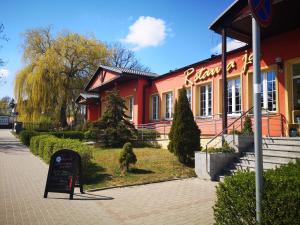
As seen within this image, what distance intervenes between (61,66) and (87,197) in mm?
26487

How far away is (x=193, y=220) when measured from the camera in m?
6.52

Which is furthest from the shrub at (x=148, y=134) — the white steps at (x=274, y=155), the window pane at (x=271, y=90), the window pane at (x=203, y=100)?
the white steps at (x=274, y=155)

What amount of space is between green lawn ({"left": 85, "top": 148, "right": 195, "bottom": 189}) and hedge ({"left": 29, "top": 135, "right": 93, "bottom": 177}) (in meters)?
0.63

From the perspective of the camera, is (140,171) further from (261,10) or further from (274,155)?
(261,10)

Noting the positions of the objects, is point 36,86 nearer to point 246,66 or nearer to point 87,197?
point 246,66

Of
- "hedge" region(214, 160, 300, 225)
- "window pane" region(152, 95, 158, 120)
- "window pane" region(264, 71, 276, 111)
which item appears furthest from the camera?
"window pane" region(152, 95, 158, 120)

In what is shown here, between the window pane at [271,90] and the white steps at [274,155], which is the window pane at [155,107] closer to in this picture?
the window pane at [271,90]

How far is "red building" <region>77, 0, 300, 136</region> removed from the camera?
13.4 meters

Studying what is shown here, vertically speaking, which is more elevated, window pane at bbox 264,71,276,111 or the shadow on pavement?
window pane at bbox 264,71,276,111

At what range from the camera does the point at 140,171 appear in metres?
11.8

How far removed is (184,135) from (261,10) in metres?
8.30

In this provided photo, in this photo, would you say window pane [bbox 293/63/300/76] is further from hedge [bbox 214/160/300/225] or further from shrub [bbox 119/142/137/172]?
hedge [bbox 214/160/300/225]

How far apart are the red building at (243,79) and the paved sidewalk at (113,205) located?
5569 mm

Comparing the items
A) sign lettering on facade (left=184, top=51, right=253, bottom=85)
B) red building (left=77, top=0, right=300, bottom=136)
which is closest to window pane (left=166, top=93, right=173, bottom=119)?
red building (left=77, top=0, right=300, bottom=136)
